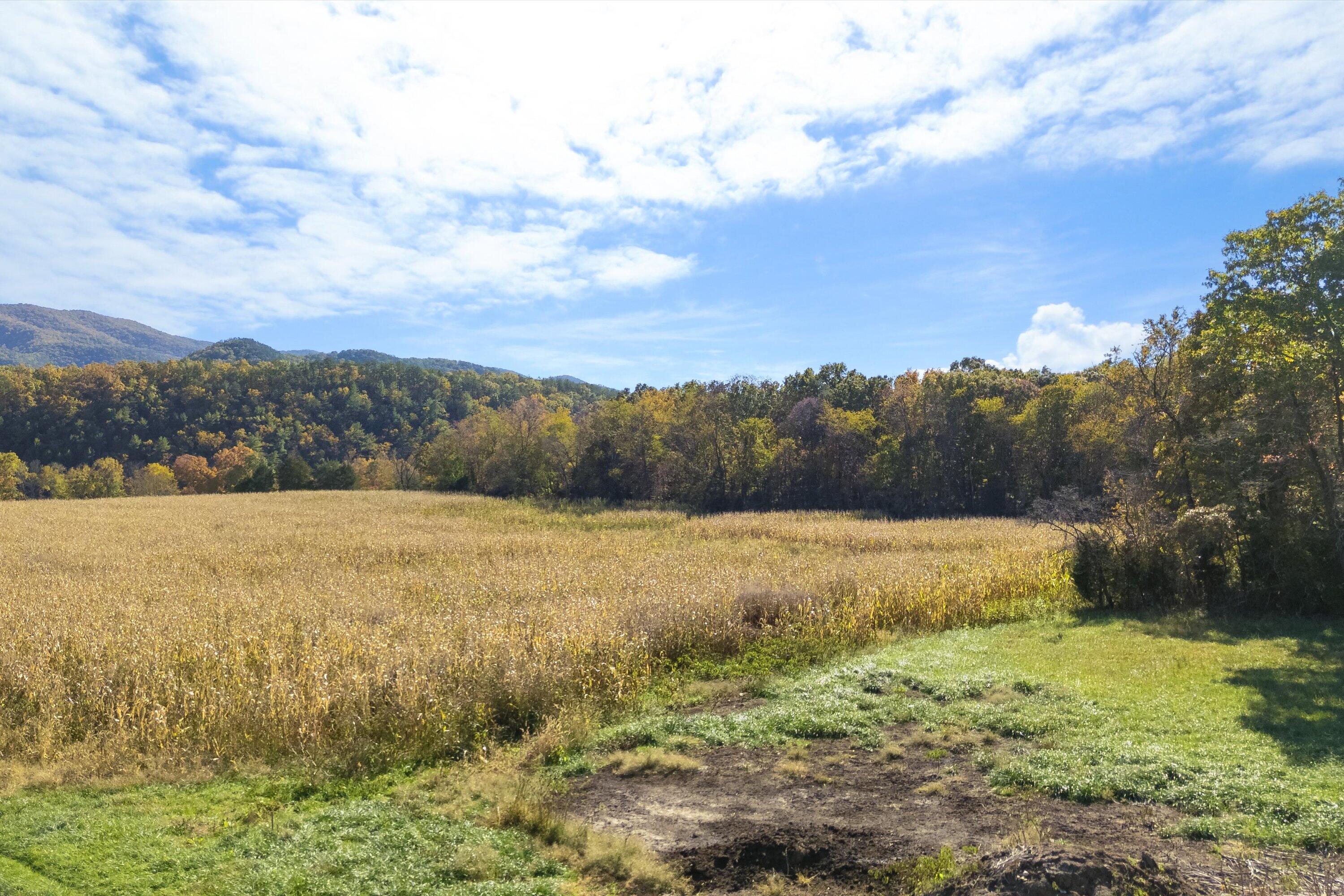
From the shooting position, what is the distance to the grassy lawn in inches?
212


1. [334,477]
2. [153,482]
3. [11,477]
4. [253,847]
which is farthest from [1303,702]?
[11,477]

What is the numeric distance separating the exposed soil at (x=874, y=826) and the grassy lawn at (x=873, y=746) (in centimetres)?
43

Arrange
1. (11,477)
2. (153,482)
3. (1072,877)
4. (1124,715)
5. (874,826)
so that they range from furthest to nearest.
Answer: (153,482) < (11,477) < (1124,715) < (874,826) < (1072,877)

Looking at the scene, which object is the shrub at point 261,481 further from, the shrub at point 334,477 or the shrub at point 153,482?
the shrub at point 153,482

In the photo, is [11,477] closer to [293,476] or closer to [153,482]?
[153,482]

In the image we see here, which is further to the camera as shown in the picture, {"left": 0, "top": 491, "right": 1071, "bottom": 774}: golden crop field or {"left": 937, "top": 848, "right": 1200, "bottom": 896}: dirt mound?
{"left": 0, "top": 491, "right": 1071, "bottom": 774}: golden crop field

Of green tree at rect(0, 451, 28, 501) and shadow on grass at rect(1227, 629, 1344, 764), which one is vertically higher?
shadow on grass at rect(1227, 629, 1344, 764)

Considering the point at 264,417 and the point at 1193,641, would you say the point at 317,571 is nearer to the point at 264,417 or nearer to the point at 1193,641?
the point at 1193,641

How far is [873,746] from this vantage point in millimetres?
8211

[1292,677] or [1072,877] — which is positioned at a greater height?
[1072,877]

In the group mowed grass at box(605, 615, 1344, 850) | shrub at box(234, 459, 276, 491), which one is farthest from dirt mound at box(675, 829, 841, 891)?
shrub at box(234, 459, 276, 491)

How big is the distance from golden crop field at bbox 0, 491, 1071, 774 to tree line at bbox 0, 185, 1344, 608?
3.71 metres

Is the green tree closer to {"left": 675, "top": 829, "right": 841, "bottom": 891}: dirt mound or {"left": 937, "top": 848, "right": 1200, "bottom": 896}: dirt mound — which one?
{"left": 675, "top": 829, "right": 841, "bottom": 891}: dirt mound

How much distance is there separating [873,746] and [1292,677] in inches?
272
